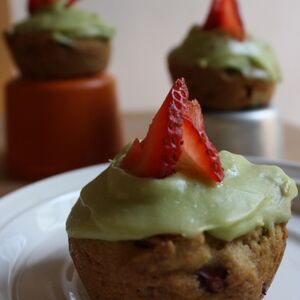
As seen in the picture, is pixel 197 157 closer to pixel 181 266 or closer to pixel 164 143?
pixel 164 143

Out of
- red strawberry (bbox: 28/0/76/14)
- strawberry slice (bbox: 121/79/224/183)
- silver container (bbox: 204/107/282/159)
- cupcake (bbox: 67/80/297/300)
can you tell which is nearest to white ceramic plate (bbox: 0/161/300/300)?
cupcake (bbox: 67/80/297/300)

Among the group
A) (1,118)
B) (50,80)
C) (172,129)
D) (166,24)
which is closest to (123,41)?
(166,24)

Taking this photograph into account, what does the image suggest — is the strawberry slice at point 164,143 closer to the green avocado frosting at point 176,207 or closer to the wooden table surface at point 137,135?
the green avocado frosting at point 176,207

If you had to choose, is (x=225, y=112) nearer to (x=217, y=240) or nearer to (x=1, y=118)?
(x=217, y=240)

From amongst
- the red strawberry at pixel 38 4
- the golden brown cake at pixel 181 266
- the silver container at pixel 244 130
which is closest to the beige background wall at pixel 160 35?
the red strawberry at pixel 38 4

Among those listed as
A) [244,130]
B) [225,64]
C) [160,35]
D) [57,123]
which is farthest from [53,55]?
[160,35]

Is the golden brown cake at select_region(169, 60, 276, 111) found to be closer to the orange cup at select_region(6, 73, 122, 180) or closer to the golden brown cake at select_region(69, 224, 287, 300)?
the orange cup at select_region(6, 73, 122, 180)
